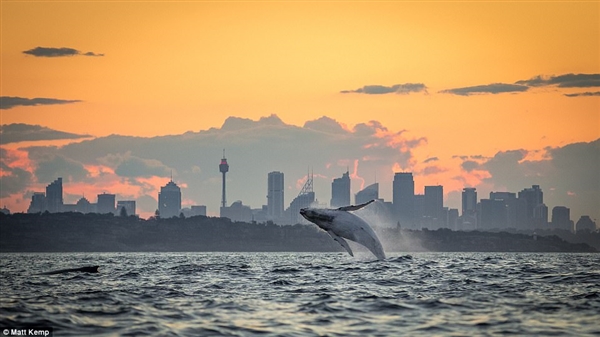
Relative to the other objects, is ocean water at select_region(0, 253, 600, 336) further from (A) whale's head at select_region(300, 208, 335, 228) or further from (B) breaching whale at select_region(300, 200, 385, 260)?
(A) whale's head at select_region(300, 208, 335, 228)

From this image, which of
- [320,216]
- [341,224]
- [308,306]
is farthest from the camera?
[341,224]

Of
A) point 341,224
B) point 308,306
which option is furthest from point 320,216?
point 308,306

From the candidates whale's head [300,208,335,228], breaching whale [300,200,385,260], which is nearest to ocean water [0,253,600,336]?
breaching whale [300,200,385,260]

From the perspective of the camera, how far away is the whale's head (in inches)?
1837

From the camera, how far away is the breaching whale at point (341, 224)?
154 ft

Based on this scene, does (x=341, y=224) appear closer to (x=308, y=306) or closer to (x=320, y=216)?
(x=320, y=216)

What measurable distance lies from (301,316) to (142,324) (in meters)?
5.71

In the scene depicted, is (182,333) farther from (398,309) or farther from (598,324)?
(598,324)

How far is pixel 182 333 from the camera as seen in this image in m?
28.0

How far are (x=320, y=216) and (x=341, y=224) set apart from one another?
4.48 ft

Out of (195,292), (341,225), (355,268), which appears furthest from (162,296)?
(355,268)

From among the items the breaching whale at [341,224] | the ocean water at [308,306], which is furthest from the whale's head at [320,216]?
the ocean water at [308,306]

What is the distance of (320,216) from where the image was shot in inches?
1854

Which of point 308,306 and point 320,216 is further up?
point 320,216
